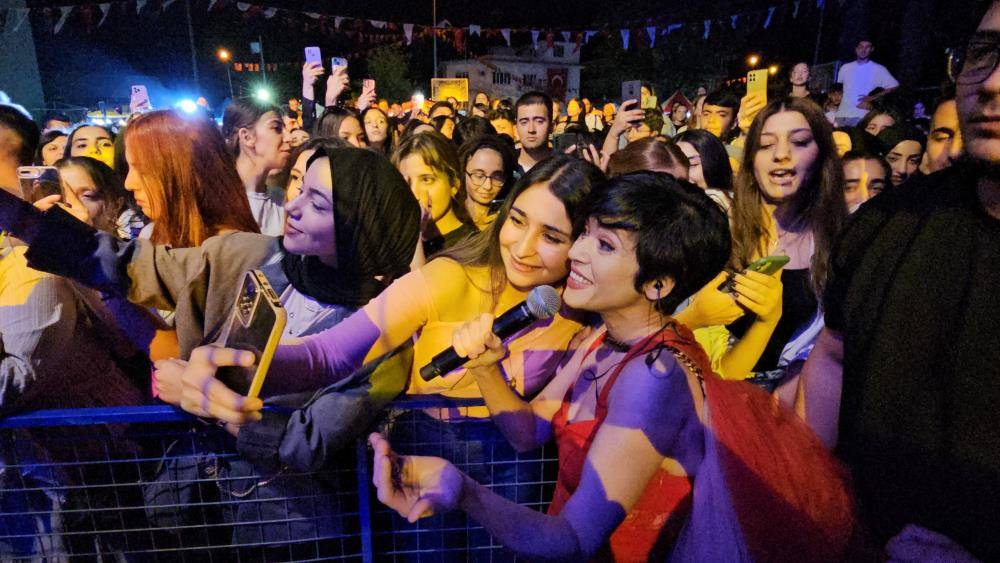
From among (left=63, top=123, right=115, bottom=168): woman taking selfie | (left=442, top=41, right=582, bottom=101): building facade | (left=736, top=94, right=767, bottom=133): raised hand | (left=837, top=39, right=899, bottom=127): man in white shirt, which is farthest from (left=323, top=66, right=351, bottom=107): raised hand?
(left=442, top=41, right=582, bottom=101): building facade

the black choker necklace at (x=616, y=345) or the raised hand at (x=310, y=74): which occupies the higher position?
the raised hand at (x=310, y=74)

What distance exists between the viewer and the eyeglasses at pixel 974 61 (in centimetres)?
123

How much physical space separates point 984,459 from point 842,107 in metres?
9.69

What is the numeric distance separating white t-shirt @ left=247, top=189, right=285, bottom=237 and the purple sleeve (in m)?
2.10

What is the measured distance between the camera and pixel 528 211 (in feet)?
7.14

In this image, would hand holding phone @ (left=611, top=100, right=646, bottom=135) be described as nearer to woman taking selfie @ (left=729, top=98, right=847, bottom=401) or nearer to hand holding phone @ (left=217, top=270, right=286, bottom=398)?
woman taking selfie @ (left=729, top=98, right=847, bottom=401)

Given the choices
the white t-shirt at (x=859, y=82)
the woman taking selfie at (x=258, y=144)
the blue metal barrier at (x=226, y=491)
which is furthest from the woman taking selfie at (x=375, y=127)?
the white t-shirt at (x=859, y=82)

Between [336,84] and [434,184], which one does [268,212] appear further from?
[336,84]

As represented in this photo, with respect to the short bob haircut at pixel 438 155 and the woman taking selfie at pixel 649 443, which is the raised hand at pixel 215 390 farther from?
the short bob haircut at pixel 438 155

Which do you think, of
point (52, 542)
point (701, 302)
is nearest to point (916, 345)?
point (701, 302)

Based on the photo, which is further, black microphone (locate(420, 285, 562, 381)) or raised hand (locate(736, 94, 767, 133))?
raised hand (locate(736, 94, 767, 133))

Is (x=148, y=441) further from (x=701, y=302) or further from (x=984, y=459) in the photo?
(x=984, y=459)

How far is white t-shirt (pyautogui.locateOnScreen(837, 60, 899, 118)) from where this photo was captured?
8.57 meters

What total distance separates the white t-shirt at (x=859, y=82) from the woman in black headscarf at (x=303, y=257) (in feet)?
28.9
